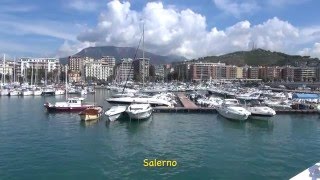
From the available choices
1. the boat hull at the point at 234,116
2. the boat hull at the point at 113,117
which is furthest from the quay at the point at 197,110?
the boat hull at the point at 113,117

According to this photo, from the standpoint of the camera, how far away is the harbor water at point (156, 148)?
26.8 meters

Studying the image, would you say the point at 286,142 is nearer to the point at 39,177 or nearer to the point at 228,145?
the point at 228,145

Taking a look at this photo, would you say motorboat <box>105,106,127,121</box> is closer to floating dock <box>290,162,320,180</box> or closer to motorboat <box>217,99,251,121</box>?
motorboat <box>217,99,251,121</box>

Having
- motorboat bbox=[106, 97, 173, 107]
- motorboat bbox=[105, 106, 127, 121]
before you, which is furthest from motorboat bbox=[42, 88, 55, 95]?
motorboat bbox=[105, 106, 127, 121]

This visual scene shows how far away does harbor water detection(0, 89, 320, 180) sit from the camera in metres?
26.8

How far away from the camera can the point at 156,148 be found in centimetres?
3469

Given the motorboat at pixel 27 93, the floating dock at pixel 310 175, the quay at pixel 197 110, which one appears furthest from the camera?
the motorboat at pixel 27 93

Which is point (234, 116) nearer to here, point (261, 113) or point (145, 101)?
point (261, 113)

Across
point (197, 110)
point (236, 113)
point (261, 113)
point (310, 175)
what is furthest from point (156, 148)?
point (197, 110)

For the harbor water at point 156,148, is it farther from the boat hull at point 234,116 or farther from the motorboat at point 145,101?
the motorboat at point 145,101

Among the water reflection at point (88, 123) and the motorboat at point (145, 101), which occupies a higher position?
the motorboat at point (145, 101)

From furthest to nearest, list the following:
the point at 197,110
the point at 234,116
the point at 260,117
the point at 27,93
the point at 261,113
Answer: the point at 27,93
the point at 197,110
the point at 260,117
the point at 234,116
the point at 261,113

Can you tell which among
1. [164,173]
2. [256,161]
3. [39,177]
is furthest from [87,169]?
[256,161]

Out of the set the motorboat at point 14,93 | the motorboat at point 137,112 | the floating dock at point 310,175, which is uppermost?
the motorboat at point 14,93
